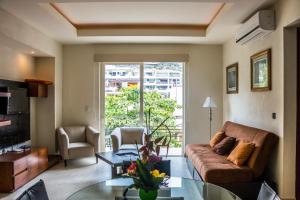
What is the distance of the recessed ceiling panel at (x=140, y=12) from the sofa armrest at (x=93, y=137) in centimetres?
213

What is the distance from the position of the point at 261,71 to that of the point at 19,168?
12.4 ft

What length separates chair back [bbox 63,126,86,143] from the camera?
5734mm

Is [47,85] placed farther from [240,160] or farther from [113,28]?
[240,160]

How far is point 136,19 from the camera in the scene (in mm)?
4762

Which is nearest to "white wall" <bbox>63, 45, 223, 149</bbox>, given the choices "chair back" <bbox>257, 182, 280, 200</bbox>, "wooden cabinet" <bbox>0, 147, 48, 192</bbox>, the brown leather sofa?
"wooden cabinet" <bbox>0, 147, 48, 192</bbox>

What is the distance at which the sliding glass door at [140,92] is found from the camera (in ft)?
20.3

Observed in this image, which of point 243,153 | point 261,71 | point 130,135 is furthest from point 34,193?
point 130,135

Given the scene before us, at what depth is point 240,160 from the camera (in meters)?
3.53

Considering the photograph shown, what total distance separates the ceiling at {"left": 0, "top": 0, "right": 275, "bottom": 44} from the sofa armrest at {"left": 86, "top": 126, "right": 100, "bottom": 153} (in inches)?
72.2

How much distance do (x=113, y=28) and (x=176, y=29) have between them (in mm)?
1174

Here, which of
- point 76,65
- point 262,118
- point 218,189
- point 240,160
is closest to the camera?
point 218,189

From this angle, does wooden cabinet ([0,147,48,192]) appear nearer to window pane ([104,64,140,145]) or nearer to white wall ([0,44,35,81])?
white wall ([0,44,35,81])

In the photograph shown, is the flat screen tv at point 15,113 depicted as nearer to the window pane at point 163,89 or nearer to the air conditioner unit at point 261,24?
the window pane at point 163,89

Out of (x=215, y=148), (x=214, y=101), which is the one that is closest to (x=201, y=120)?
(x=214, y=101)
